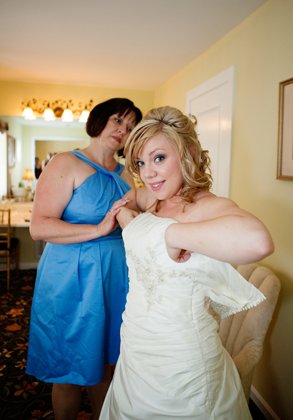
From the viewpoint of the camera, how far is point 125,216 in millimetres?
1219

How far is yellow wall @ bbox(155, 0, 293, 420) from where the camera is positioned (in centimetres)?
193

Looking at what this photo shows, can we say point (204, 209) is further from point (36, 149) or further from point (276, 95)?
point (36, 149)

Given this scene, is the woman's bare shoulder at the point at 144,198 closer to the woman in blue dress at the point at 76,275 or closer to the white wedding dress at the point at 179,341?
the woman in blue dress at the point at 76,275

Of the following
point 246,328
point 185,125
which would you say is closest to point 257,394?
point 246,328

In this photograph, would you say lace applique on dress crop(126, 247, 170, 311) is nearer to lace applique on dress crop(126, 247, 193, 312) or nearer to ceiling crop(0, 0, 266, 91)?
lace applique on dress crop(126, 247, 193, 312)

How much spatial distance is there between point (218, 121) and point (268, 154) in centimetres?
89

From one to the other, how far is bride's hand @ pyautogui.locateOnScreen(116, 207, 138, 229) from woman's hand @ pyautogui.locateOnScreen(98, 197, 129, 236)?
0.09ft

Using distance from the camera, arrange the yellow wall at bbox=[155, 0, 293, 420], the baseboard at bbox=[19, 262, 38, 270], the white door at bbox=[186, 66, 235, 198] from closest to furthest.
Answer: the yellow wall at bbox=[155, 0, 293, 420], the white door at bbox=[186, 66, 235, 198], the baseboard at bbox=[19, 262, 38, 270]

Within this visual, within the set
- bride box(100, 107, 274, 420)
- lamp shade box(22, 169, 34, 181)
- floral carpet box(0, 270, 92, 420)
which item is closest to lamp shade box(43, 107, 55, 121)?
lamp shade box(22, 169, 34, 181)

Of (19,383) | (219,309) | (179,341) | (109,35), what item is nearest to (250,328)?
(219,309)

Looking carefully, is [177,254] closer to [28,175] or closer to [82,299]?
[82,299]

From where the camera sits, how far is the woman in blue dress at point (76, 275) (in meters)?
1.43

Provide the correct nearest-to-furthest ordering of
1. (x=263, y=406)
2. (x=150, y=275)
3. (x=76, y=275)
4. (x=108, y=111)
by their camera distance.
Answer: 1. (x=150, y=275)
2. (x=76, y=275)
3. (x=108, y=111)
4. (x=263, y=406)

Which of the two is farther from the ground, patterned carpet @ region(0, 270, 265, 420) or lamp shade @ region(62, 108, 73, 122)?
lamp shade @ region(62, 108, 73, 122)
